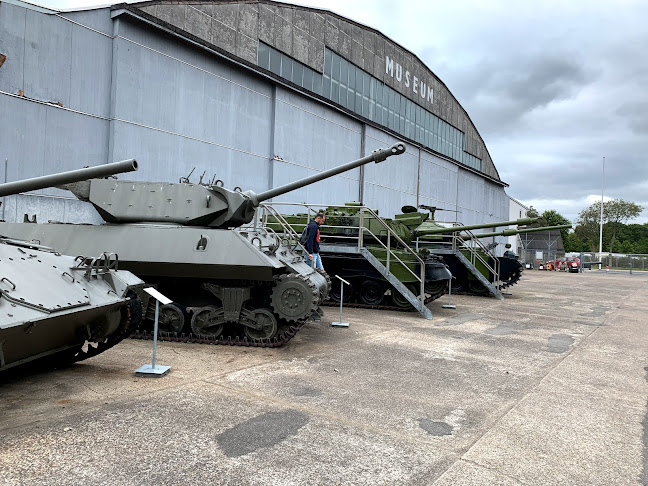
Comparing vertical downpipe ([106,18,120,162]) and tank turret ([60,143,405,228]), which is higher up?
vertical downpipe ([106,18,120,162])

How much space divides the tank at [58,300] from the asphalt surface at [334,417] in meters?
0.47

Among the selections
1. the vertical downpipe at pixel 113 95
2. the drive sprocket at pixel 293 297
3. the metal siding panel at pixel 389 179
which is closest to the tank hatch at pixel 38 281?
the drive sprocket at pixel 293 297

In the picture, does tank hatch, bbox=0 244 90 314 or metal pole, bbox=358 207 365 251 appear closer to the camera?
tank hatch, bbox=0 244 90 314

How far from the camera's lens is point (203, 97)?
1664 cm

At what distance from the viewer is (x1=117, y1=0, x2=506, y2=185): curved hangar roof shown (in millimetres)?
16891

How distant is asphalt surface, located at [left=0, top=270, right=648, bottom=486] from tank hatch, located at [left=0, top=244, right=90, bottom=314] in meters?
0.95

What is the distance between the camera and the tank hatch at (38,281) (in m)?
5.06

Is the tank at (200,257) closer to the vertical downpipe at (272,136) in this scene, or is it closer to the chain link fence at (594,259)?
the vertical downpipe at (272,136)

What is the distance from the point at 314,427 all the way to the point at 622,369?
17.0 ft

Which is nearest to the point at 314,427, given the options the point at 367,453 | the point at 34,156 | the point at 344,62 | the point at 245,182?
the point at 367,453

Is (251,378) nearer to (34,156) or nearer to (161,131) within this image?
(34,156)

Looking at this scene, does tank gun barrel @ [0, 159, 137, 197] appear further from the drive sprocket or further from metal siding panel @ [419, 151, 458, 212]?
metal siding panel @ [419, 151, 458, 212]

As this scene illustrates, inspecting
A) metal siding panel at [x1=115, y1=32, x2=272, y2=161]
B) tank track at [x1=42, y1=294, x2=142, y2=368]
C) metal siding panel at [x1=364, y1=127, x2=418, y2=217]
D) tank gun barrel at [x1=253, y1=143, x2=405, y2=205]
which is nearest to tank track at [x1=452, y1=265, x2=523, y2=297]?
metal siding panel at [x1=364, y1=127, x2=418, y2=217]

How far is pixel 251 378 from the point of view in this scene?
646 centimetres
